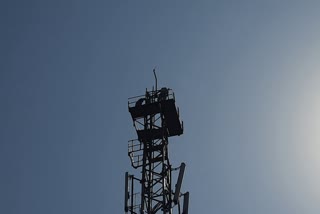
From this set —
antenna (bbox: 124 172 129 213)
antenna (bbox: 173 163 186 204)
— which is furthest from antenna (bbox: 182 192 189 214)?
antenna (bbox: 124 172 129 213)

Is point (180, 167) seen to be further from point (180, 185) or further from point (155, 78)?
point (155, 78)

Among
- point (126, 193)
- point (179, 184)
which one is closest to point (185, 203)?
point (179, 184)

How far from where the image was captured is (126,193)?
5172cm

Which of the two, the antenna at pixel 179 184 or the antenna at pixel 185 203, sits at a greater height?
the antenna at pixel 179 184

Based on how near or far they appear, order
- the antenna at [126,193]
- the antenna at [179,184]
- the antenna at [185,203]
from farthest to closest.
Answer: the antenna at [179,184]
the antenna at [126,193]
the antenna at [185,203]

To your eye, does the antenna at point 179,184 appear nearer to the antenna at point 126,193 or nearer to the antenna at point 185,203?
the antenna at point 185,203

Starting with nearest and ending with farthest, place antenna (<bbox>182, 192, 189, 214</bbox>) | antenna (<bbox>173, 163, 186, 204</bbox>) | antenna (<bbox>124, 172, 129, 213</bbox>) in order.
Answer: antenna (<bbox>182, 192, 189, 214</bbox>), antenna (<bbox>124, 172, 129, 213</bbox>), antenna (<bbox>173, 163, 186, 204</bbox>)

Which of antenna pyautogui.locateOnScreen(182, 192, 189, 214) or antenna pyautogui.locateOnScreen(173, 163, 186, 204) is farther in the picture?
antenna pyautogui.locateOnScreen(173, 163, 186, 204)

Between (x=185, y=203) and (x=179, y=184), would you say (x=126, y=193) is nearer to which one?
(x=179, y=184)

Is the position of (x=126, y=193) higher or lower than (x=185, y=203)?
higher

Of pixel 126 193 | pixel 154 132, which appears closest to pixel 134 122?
pixel 154 132

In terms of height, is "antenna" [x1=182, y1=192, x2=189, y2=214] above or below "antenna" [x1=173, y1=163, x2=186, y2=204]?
below

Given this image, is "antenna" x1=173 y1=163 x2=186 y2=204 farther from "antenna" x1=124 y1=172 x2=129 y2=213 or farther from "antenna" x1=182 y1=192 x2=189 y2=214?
"antenna" x1=124 y1=172 x2=129 y2=213

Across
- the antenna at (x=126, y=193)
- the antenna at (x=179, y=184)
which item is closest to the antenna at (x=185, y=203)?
the antenna at (x=179, y=184)
